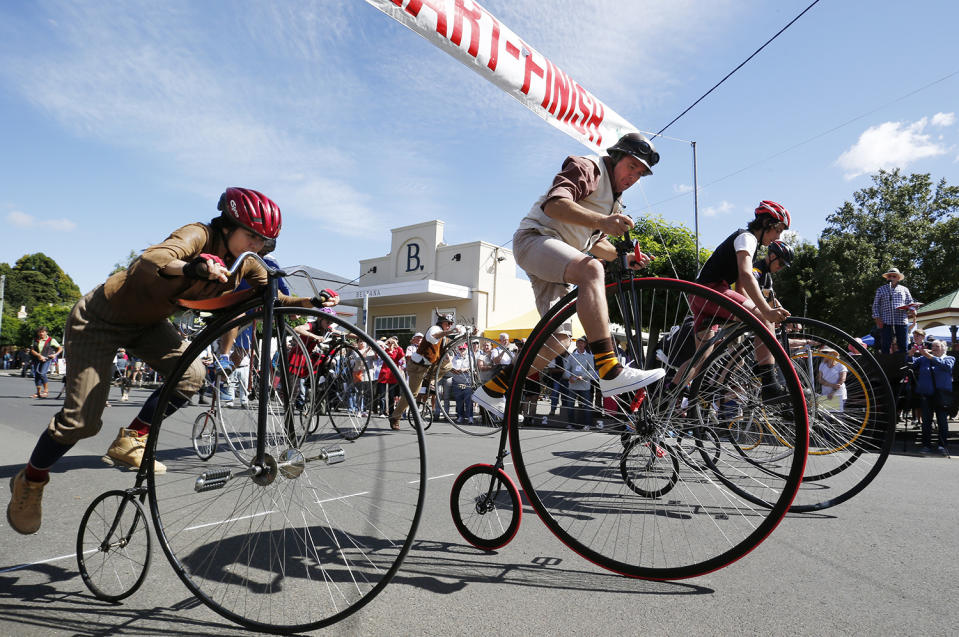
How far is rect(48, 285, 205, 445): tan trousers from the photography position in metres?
2.44

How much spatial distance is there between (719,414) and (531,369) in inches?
36.1

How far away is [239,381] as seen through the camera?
2561 mm

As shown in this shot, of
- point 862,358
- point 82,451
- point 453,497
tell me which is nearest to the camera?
point 453,497

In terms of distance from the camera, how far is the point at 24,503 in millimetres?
2506

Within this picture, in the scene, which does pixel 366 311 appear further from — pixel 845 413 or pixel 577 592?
pixel 577 592

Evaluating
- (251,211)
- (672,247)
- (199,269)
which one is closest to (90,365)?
(199,269)

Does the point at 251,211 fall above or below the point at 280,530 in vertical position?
above

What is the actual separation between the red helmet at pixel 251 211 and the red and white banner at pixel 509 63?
7.35 ft

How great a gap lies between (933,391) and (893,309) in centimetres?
152

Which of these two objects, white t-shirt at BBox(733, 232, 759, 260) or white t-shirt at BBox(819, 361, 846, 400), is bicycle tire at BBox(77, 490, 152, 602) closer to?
white t-shirt at BBox(733, 232, 759, 260)

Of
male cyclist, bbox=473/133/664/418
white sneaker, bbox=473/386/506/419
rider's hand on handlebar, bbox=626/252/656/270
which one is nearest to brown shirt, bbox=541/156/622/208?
male cyclist, bbox=473/133/664/418

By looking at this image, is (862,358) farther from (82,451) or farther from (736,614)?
(82,451)

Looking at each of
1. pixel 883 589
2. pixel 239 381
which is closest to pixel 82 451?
pixel 239 381

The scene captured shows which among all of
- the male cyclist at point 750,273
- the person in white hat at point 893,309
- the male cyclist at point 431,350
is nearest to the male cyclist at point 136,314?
the male cyclist at point 750,273
